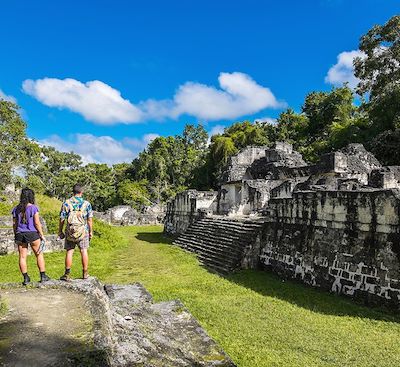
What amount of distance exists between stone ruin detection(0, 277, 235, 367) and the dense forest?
19.0 meters

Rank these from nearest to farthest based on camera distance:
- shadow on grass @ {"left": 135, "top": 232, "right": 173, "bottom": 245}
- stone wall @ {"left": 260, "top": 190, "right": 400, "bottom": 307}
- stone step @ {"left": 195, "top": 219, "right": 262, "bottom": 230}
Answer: stone wall @ {"left": 260, "top": 190, "right": 400, "bottom": 307} → stone step @ {"left": 195, "top": 219, "right": 262, "bottom": 230} → shadow on grass @ {"left": 135, "top": 232, "right": 173, "bottom": 245}

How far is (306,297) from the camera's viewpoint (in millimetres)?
8102

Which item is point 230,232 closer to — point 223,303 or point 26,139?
point 223,303

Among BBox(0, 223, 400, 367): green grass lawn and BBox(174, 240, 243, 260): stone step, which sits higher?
BBox(174, 240, 243, 260): stone step

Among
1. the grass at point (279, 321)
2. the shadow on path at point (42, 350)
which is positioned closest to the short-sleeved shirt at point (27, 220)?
the shadow on path at point (42, 350)

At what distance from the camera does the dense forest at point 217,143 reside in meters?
23.1

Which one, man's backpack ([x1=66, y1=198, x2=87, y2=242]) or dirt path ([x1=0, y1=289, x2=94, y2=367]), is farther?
man's backpack ([x1=66, y1=198, x2=87, y2=242])

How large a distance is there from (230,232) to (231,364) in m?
10.8

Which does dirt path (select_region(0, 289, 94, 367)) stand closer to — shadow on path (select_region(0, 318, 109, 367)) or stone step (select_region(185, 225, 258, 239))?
shadow on path (select_region(0, 318, 109, 367))

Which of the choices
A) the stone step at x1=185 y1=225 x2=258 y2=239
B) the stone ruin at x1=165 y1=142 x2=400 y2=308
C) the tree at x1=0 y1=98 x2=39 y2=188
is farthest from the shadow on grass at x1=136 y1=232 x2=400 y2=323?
the tree at x1=0 y1=98 x2=39 y2=188

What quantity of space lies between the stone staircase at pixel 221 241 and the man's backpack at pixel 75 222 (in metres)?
6.29

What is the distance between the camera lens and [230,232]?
14242 millimetres

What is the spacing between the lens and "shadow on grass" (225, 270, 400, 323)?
273 inches

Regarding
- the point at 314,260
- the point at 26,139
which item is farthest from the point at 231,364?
the point at 26,139
